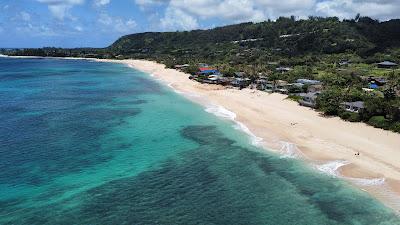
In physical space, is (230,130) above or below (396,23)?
below

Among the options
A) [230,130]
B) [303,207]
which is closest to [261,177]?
[303,207]

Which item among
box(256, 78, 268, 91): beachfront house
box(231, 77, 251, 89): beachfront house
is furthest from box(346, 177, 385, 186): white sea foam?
box(231, 77, 251, 89): beachfront house

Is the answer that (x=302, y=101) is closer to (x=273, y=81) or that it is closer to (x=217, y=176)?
(x=273, y=81)

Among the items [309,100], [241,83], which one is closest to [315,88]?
[309,100]

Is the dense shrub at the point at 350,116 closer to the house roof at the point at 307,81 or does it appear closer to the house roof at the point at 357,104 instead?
the house roof at the point at 357,104

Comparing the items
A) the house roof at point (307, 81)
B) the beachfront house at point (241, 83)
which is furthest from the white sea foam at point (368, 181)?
the beachfront house at point (241, 83)

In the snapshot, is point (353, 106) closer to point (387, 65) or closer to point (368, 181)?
point (368, 181)
